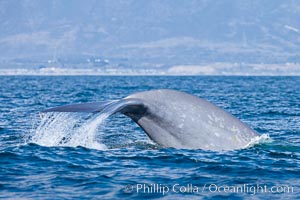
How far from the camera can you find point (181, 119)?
504 inches

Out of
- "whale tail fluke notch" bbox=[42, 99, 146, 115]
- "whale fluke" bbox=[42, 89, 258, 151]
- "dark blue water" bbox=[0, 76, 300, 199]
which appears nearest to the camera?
"dark blue water" bbox=[0, 76, 300, 199]

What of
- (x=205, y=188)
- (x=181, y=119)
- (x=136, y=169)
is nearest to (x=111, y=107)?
(x=136, y=169)

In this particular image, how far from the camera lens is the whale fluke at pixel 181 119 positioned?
12.7 metres

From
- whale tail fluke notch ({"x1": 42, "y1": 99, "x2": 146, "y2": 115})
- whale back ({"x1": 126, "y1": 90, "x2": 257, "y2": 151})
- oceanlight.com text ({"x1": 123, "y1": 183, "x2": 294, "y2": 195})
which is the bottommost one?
oceanlight.com text ({"x1": 123, "y1": 183, "x2": 294, "y2": 195})

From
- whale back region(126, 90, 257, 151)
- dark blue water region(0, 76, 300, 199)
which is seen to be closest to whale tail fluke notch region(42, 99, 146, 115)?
whale back region(126, 90, 257, 151)

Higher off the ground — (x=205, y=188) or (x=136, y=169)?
(x=136, y=169)

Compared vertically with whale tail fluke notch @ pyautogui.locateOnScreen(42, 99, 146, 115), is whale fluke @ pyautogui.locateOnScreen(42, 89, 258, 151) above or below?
below

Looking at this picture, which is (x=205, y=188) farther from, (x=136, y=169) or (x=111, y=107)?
(x=111, y=107)

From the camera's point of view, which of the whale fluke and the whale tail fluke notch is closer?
the whale tail fluke notch

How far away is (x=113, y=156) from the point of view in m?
13.8

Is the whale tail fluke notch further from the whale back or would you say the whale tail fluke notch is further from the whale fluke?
the whale back

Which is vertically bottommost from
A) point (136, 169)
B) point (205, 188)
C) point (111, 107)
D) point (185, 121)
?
point (205, 188)

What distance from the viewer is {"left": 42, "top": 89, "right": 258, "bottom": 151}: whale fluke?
12734 mm

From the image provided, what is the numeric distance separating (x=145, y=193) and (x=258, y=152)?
12.5 ft
